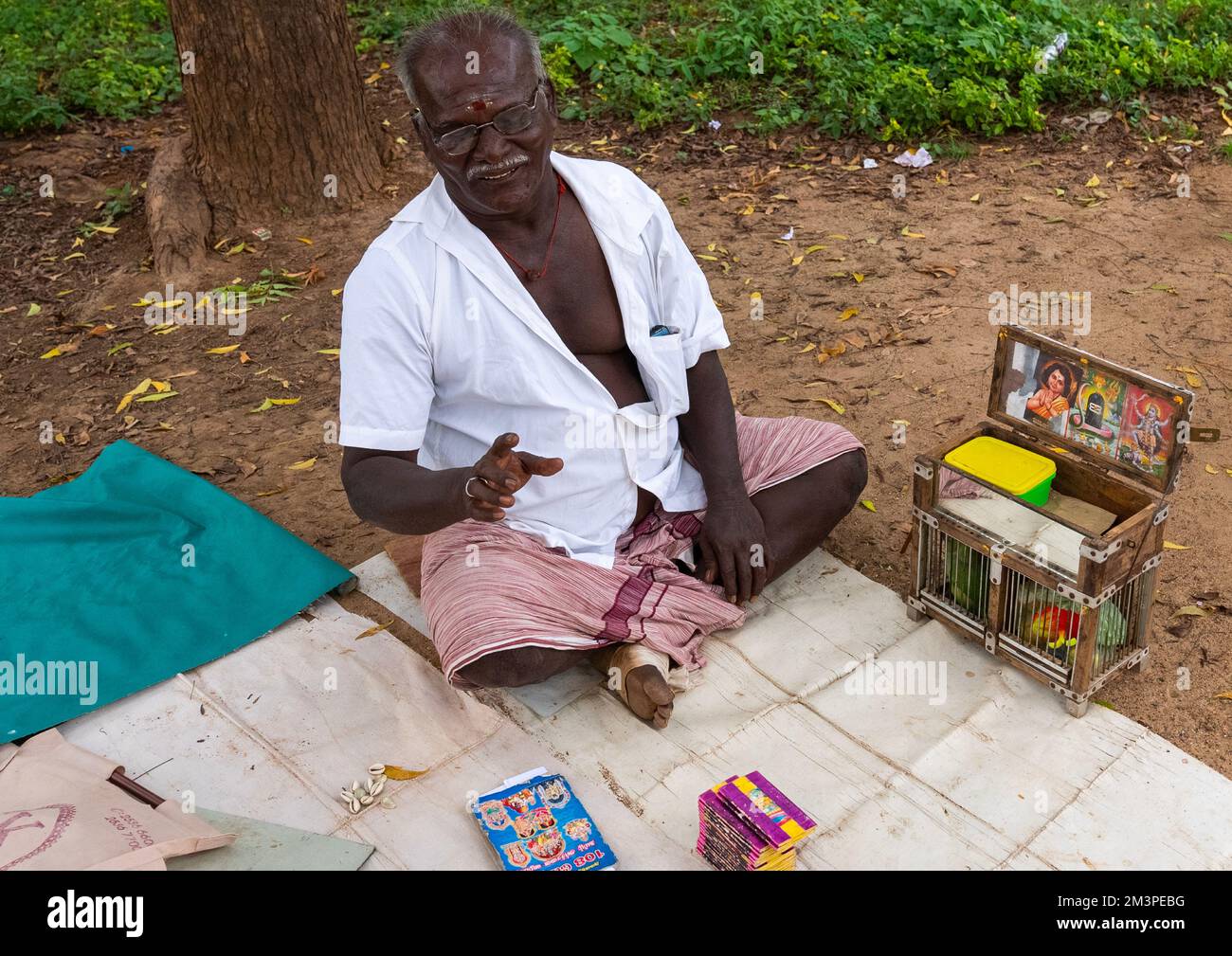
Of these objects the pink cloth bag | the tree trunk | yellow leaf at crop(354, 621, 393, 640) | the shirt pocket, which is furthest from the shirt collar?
the tree trunk

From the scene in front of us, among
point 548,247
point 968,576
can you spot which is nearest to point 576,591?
point 548,247

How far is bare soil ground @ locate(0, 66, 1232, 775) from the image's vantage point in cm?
400

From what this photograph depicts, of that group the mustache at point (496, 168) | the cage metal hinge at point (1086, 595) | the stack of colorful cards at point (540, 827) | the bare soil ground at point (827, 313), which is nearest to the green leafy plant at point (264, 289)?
the bare soil ground at point (827, 313)

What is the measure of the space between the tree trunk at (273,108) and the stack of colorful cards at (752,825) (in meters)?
4.32

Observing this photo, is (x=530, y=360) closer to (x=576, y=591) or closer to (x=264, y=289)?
(x=576, y=591)

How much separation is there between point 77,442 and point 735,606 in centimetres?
287

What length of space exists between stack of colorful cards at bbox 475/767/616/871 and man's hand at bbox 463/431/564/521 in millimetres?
711

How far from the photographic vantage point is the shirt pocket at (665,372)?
334 cm

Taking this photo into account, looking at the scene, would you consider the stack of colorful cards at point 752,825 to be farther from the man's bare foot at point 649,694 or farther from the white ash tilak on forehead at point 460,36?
the white ash tilak on forehead at point 460,36

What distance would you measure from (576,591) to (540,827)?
652 millimetres

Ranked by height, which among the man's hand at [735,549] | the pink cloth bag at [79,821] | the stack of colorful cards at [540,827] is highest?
the man's hand at [735,549]

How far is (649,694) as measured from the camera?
3.17m

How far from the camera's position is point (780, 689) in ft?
11.0

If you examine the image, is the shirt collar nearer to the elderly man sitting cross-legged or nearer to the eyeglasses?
the elderly man sitting cross-legged
